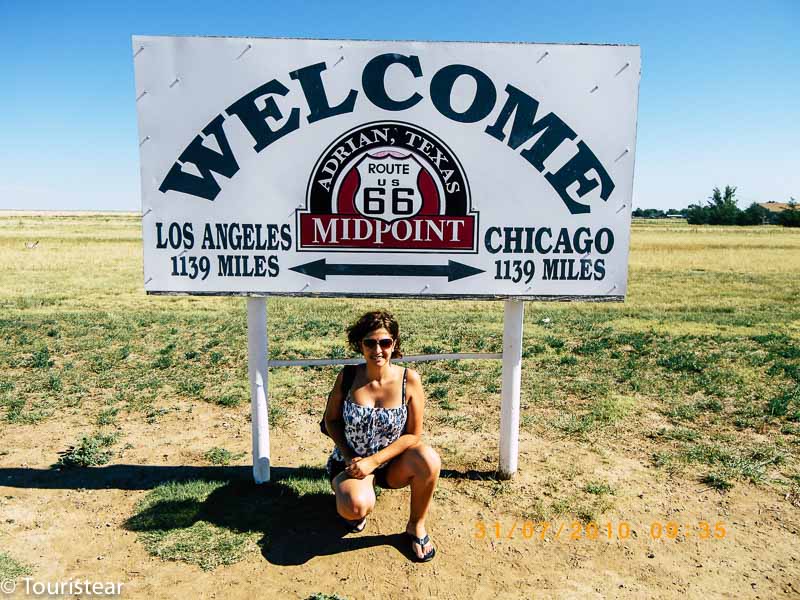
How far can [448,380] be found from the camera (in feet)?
24.4

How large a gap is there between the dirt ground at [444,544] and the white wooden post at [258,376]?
1.22ft

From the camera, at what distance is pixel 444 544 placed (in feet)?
12.5

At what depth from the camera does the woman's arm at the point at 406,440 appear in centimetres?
352

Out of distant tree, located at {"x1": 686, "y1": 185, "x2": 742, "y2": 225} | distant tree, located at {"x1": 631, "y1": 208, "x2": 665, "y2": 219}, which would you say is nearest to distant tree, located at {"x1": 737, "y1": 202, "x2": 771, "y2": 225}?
distant tree, located at {"x1": 686, "y1": 185, "x2": 742, "y2": 225}

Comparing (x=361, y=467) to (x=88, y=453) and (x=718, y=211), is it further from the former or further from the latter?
(x=718, y=211)

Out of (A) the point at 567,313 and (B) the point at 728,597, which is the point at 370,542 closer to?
(B) the point at 728,597

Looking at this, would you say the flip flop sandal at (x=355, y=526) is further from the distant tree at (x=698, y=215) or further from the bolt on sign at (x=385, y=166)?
the distant tree at (x=698, y=215)

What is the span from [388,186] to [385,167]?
14cm

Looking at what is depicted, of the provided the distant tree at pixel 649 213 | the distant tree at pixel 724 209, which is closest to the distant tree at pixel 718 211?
the distant tree at pixel 724 209

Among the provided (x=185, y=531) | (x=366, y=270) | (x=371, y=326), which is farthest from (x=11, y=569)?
(x=366, y=270)

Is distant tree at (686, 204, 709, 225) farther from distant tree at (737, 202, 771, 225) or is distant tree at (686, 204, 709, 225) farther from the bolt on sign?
the bolt on sign

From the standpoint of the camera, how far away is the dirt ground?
3.39m

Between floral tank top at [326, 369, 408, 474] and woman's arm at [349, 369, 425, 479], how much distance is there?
4cm

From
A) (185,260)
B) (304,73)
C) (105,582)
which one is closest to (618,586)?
(105,582)
